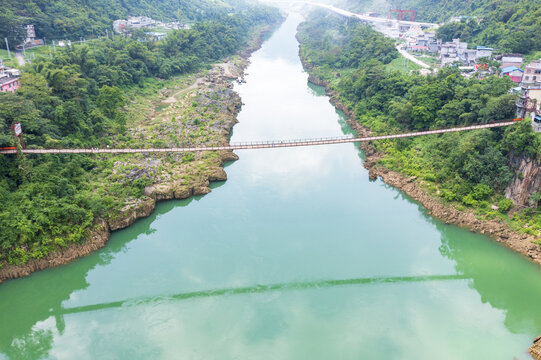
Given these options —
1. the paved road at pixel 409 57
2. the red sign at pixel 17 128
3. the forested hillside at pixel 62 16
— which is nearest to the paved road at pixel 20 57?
the forested hillside at pixel 62 16

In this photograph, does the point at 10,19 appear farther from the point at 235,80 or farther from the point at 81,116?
the point at 235,80

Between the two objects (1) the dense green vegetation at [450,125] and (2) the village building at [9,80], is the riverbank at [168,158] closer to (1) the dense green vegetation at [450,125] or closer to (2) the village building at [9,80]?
(2) the village building at [9,80]

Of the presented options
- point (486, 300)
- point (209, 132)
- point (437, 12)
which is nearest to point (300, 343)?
point (486, 300)

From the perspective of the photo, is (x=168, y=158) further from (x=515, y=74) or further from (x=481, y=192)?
(x=515, y=74)

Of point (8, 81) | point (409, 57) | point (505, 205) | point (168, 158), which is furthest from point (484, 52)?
point (8, 81)

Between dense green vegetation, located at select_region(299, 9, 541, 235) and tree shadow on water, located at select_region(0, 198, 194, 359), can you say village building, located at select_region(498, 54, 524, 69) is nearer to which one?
dense green vegetation, located at select_region(299, 9, 541, 235)

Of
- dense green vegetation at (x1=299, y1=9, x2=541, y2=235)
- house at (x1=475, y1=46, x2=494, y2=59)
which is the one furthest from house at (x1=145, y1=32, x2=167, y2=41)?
house at (x1=475, y1=46, x2=494, y2=59)
